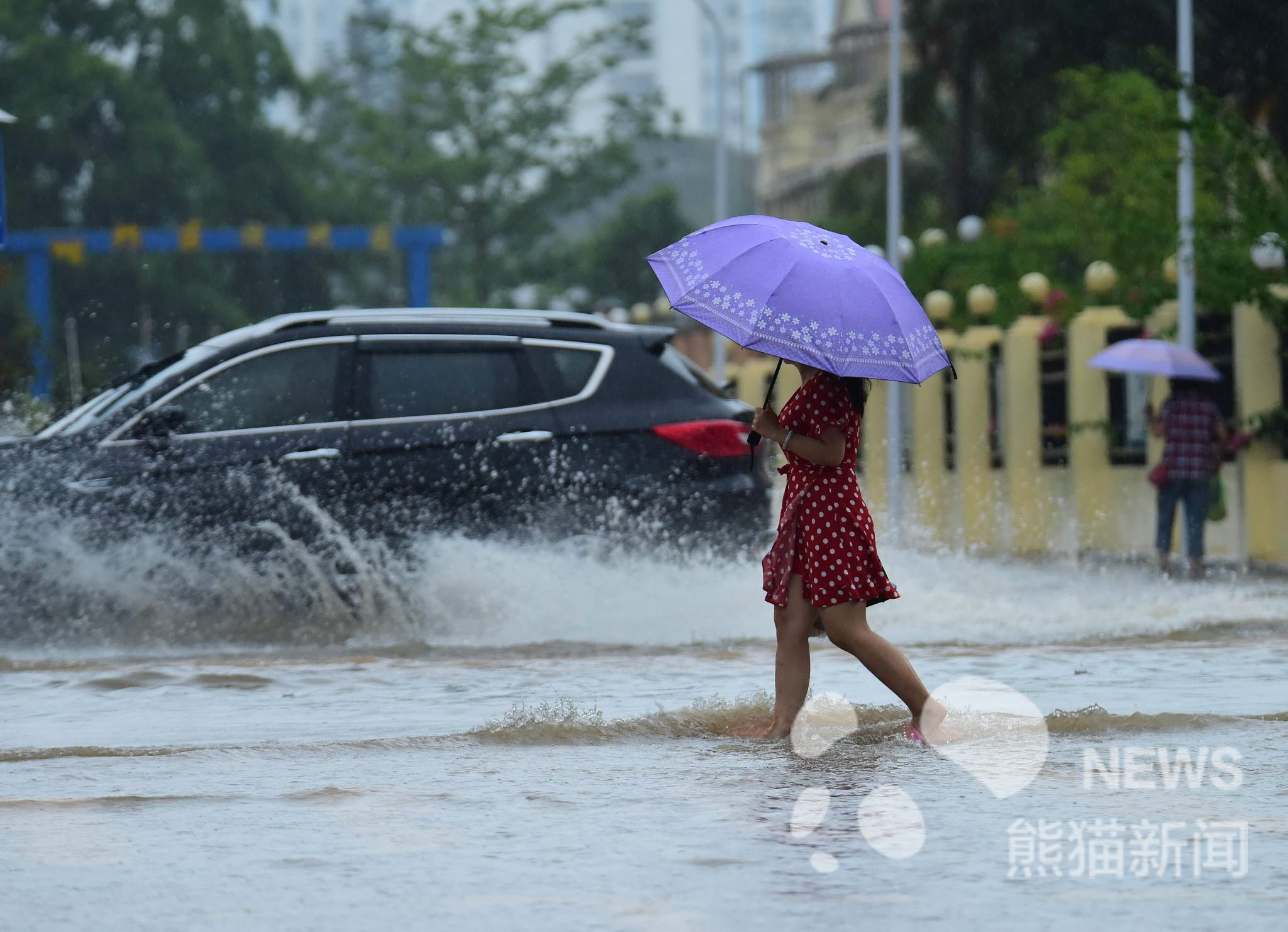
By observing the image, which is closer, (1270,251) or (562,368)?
(562,368)

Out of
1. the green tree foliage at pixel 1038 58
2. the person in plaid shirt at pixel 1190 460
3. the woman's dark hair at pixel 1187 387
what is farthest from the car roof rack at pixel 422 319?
the green tree foliage at pixel 1038 58

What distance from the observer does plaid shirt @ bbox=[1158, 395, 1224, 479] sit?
18.8m

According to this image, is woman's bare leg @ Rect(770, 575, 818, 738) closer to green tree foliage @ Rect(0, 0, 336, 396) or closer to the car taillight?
the car taillight

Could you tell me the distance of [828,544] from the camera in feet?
25.9

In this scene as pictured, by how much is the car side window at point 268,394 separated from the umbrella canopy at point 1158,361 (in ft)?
28.8

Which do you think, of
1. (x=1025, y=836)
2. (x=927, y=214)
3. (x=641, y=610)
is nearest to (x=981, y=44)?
(x=927, y=214)

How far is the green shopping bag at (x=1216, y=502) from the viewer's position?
19.8 m

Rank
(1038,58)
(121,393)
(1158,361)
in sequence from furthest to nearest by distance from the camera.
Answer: (1038,58), (1158,361), (121,393)

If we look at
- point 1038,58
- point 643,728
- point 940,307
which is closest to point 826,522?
point 643,728

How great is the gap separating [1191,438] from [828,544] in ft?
37.9

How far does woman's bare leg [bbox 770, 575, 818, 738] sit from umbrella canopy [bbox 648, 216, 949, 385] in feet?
2.71

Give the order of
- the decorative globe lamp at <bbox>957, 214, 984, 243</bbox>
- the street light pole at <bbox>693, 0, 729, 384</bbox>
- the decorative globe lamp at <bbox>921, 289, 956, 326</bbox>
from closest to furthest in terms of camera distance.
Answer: the decorative globe lamp at <bbox>921, 289, 956, 326</bbox>, the decorative globe lamp at <bbox>957, 214, 984, 243</bbox>, the street light pole at <bbox>693, 0, 729, 384</bbox>

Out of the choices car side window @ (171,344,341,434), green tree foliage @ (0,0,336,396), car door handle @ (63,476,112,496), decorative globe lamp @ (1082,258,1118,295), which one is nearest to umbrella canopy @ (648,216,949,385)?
car side window @ (171,344,341,434)

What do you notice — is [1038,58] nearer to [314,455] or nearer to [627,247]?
[314,455]
